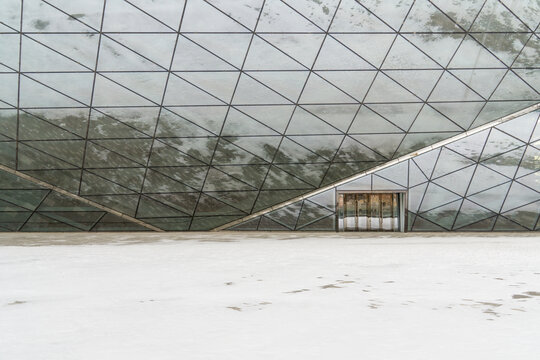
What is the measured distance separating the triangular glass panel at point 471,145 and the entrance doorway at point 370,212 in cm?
357

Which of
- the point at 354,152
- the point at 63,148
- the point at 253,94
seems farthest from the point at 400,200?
the point at 63,148

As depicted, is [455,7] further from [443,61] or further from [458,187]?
[458,187]

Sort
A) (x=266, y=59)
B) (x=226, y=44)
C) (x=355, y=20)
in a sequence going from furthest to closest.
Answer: (x=266, y=59) < (x=226, y=44) < (x=355, y=20)

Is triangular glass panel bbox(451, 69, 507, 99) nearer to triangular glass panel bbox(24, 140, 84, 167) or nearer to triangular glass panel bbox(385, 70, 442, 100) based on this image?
triangular glass panel bbox(385, 70, 442, 100)

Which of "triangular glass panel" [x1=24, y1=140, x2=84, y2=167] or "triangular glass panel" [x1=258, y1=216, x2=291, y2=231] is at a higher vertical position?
"triangular glass panel" [x1=24, y1=140, x2=84, y2=167]

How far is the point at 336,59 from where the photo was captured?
20.2 metres

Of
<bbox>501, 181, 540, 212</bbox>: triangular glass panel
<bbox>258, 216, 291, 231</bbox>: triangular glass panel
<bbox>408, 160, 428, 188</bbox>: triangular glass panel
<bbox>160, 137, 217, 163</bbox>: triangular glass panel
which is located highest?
<bbox>160, 137, 217, 163</bbox>: triangular glass panel

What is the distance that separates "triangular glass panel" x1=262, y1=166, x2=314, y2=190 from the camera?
2314 centimetres

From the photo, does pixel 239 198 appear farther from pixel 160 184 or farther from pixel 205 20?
pixel 205 20

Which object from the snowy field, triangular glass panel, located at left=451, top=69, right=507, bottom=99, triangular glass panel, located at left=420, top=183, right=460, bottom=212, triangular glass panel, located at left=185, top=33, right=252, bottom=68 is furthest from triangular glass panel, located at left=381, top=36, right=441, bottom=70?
the snowy field

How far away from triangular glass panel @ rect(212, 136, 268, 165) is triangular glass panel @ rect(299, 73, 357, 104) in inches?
108

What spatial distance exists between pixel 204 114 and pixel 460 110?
12.2m

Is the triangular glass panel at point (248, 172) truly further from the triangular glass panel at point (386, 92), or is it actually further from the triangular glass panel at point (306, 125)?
the triangular glass panel at point (386, 92)

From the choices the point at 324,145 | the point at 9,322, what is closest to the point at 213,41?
the point at 324,145
